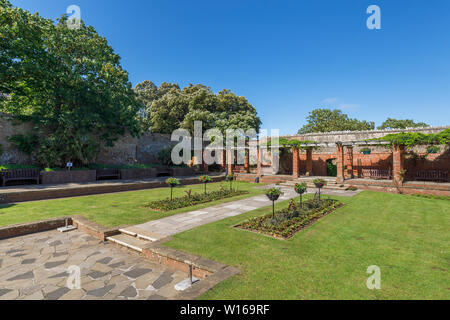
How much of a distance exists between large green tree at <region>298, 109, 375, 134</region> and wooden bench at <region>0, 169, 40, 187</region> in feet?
130

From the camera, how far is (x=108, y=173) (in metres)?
17.4

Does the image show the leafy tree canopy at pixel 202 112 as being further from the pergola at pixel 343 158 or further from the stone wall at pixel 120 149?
the pergola at pixel 343 158

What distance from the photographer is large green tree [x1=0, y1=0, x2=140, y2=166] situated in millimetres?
14453

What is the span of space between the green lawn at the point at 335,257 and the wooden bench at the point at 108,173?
13.2 m

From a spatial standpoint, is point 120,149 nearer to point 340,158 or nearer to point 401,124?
point 340,158

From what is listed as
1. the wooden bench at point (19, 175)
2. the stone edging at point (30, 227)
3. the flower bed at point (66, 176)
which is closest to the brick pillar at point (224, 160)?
the flower bed at point (66, 176)

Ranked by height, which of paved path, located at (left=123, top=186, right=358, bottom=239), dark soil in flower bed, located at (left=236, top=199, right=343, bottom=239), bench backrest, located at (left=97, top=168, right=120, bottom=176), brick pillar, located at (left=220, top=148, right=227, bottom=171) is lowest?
→ paved path, located at (left=123, top=186, right=358, bottom=239)

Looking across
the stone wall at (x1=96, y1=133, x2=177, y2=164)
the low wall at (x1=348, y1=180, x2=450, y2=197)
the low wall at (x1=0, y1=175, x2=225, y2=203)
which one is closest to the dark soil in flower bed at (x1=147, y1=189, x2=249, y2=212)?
the low wall at (x1=0, y1=175, x2=225, y2=203)

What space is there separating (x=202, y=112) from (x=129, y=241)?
21.4 meters

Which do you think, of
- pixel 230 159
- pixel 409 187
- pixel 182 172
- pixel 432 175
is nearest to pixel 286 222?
pixel 409 187

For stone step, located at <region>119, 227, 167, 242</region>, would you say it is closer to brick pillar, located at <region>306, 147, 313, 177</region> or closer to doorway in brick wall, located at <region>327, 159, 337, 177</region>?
brick pillar, located at <region>306, 147, 313, 177</region>

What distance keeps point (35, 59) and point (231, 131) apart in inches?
671
